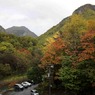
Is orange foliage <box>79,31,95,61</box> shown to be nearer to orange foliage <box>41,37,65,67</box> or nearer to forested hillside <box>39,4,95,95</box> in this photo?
forested hillside <box>39,4,95,95</box>

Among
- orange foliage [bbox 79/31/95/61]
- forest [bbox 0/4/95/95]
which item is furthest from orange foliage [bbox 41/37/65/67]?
orange foliage [bbox 79/31/95/61]

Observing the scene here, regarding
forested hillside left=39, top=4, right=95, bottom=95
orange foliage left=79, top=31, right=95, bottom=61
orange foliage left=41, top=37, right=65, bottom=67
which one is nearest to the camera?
orange foliage left=79, top=31, right=95, bottom=61

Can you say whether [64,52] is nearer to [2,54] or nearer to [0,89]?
[0,89]

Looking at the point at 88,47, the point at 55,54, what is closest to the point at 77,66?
the point at 88,47

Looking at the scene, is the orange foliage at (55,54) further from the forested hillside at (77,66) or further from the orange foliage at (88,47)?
the orange foliage at (88,47)

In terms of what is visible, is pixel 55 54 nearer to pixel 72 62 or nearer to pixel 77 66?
pixel 72 62

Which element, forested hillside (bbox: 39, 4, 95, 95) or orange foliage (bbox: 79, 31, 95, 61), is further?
forested hillside (bbox: 39, 4, 95, 95)

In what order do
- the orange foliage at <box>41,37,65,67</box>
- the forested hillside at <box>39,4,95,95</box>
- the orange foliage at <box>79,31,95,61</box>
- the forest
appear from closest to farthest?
the orange foliage at <box>79,31,95,61</box> < the forested hillside at <box>39,4,95,95</box> < the forest < the orange foliage at <box>41,37,65,67</box>

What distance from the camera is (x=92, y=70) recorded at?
46.3 m

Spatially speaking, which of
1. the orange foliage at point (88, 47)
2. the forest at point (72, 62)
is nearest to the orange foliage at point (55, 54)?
the forest at point (72, 62)

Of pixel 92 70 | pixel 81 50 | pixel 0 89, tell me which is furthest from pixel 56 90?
pixel 0 89

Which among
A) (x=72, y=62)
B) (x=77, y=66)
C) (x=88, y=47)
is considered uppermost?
(x=88, y=47)

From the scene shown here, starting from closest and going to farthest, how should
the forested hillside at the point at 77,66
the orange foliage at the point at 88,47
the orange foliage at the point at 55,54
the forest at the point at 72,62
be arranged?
1. the orange foliage at the point at 88,47
2. the forested hillside at the point at 77,66
3. the forest at the point at 72,62
4. the orange foliage at the point at 55,54

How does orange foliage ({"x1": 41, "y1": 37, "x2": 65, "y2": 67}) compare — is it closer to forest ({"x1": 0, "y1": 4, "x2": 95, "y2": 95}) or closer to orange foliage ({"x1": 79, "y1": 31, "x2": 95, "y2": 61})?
forest ({"x1": 0, "y1": 4, "x2": 95, "y2": 95})
